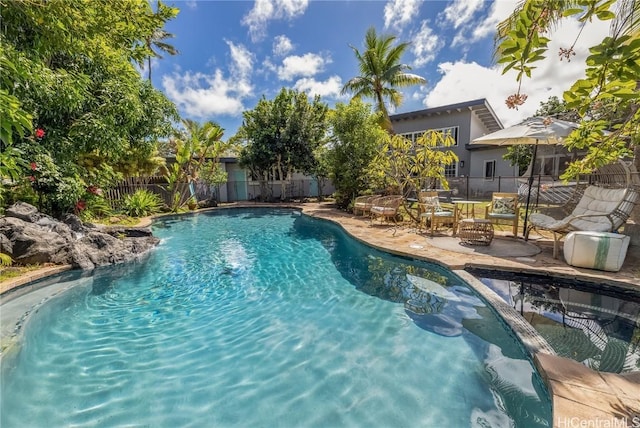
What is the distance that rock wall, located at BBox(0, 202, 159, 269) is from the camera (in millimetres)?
5594

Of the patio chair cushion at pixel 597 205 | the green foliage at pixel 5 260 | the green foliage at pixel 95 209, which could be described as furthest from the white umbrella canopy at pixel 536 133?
the green foliage at pixel 95 209

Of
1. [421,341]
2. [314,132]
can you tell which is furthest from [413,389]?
[314,132]

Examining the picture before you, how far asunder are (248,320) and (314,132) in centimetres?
1523

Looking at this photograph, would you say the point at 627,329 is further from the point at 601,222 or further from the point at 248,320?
the point at 248,320

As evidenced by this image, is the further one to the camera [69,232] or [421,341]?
[69,232]

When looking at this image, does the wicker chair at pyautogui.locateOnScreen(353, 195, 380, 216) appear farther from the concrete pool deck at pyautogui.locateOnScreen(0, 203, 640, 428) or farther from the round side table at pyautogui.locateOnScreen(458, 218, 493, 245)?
the round side table at pyautogui.locateOnScreen(458, 218, 493, 245)

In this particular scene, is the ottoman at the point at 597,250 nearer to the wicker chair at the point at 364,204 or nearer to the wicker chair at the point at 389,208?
the wicker chair at the point at 389,208

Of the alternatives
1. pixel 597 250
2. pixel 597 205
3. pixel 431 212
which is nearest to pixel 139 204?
pixel 431 212

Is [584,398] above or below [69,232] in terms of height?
below

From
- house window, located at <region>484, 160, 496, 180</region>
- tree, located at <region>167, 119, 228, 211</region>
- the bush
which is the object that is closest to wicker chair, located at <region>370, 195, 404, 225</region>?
the bush

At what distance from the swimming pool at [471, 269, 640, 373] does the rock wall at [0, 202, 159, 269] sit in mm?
8252

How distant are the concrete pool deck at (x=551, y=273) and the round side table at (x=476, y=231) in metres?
0.26

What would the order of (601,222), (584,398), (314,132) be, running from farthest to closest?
(314,132) → (601,222) → (584,398)

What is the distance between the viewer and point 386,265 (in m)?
6.08
